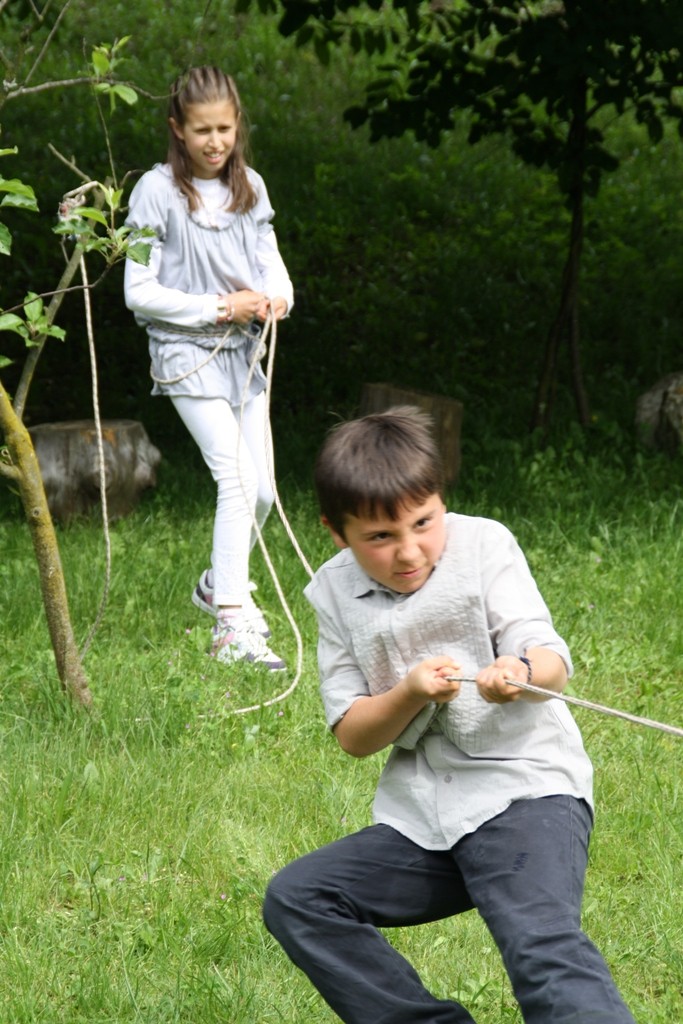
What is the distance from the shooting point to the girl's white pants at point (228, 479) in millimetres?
4664

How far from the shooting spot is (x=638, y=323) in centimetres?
901

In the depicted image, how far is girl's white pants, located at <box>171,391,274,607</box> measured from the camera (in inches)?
184

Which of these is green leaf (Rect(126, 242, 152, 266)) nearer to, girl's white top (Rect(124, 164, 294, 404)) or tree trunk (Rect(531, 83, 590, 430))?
girl's white top (Rect(124, 164, 294, 404))

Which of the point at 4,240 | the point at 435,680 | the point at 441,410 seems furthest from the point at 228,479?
the point at 435,680

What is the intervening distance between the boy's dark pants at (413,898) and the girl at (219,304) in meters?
2.25

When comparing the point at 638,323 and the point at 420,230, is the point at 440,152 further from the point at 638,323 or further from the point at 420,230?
the point at 638,323

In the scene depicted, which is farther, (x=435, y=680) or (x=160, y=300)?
(x=160, y=300)

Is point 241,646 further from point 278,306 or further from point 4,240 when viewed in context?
point 4,240

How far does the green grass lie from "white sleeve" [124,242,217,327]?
105cm

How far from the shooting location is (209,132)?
450 cm

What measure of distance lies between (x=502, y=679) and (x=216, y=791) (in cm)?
169

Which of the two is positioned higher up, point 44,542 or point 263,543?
point 44,542

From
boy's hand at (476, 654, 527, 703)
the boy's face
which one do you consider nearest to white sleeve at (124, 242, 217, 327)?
the boy's face

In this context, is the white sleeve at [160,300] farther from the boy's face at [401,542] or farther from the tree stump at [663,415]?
the tree stump at [663,415]
